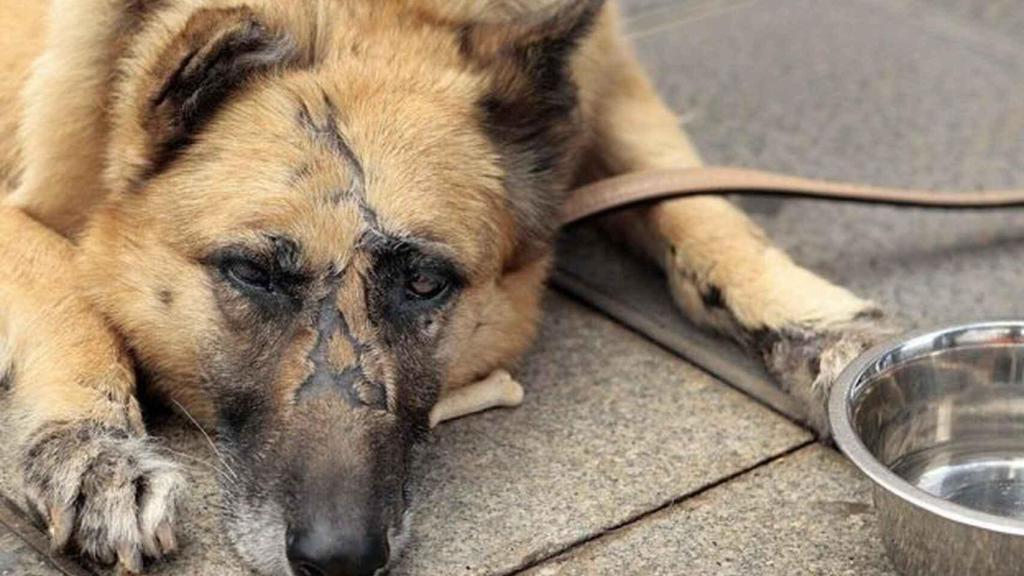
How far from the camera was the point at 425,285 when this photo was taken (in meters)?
3.32

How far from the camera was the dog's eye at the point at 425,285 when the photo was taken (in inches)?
130

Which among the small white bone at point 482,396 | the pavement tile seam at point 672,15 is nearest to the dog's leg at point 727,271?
the small white bone at point 482,396

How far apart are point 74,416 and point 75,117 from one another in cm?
63

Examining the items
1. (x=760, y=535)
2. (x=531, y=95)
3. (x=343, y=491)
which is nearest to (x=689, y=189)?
(x=531, y=95)

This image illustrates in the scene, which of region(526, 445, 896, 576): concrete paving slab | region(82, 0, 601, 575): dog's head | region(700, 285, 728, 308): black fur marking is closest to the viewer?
region(82, 0, 601, 575): dog's head

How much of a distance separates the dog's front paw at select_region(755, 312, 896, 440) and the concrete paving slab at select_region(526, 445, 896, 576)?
0.16 meters

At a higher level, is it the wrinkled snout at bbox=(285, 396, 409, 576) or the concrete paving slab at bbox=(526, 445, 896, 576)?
the wrinkled snout at bbox=(285, 396, 409, 576)

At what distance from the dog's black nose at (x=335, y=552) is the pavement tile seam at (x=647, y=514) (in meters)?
0.39

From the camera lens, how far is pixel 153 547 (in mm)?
3150

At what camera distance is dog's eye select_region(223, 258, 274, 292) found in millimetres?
3211

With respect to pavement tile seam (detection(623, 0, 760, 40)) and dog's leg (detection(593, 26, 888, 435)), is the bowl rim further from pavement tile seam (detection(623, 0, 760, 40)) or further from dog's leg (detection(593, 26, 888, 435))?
pavement tile seam (detection(623, 0, 760, 40))

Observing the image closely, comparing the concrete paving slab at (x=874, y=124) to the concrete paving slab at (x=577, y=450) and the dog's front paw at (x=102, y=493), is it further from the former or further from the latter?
the dog's front paw at (x=102, y=493)

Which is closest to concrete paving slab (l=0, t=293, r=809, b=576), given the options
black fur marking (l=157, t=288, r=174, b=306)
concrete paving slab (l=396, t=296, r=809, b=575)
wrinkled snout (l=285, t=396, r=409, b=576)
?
concrete paving slab (l=396, t=296, r=809, b=575)

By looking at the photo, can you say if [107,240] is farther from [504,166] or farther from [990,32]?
[990,32]
